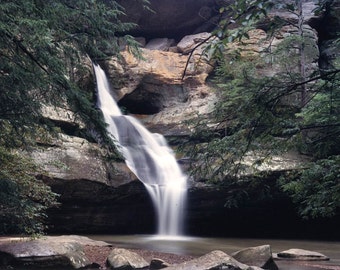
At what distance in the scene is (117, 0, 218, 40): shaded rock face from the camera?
88.0 ft

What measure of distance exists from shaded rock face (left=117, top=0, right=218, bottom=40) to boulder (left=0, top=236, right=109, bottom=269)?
67.4 feet

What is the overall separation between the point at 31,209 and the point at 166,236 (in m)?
11.4

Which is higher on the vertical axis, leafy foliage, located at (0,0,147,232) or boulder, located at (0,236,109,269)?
leafy foliage, located at (0,0,147,232)

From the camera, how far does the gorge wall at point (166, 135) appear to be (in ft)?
50.3

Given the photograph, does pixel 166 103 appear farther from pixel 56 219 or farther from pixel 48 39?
pixel 48 39

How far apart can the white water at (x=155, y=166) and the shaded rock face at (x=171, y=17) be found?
798 cm

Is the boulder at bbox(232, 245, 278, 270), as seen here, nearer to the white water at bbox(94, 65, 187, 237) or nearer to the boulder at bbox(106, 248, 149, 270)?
the boulder at bbox(106, 248, 149, 270)

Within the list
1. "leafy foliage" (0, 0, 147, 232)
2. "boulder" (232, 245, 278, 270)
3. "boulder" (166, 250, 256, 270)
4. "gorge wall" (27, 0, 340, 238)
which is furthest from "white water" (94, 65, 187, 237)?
"leafy foliage" (0, 0, 147, 232)

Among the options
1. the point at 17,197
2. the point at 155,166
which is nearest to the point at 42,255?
the point at 17,197

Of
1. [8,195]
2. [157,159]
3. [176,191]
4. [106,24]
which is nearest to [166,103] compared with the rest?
[157,159]

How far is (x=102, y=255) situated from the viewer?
9609mm

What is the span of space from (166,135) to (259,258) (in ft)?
40.6

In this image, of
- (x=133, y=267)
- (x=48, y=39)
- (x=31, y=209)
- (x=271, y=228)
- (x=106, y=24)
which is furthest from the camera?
(x=271, y=228)

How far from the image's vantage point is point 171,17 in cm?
2762
